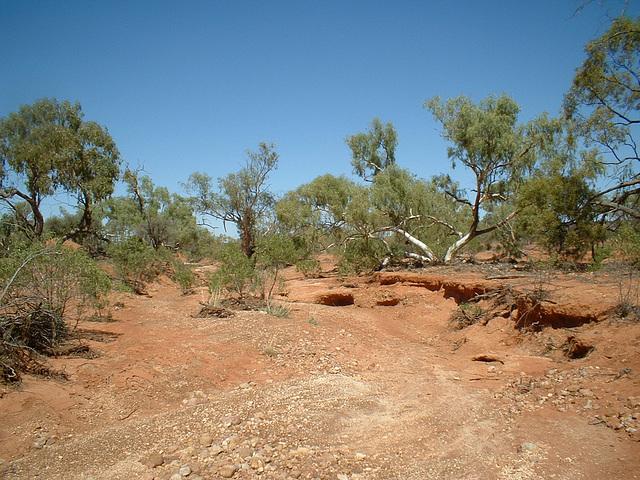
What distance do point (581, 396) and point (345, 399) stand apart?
2.99m

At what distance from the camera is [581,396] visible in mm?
5047

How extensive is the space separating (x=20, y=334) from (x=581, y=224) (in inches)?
537

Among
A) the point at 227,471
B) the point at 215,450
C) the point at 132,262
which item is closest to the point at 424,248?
the point at 132,262

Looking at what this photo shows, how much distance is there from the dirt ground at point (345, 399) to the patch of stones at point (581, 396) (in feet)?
0.07

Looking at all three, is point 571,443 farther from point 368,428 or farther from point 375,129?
point 375,129

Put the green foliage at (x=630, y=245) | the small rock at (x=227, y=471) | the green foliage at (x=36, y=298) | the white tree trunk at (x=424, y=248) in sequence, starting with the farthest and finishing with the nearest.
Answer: the white tree trunk at (x=424, y=248)
the green foliage at (x=630, y=245)
the green foliage at (x=36, y=298)
the small rock at (x=227, y=471)

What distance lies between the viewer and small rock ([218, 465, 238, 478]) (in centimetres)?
392

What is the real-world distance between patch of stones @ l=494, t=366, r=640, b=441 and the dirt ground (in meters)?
0.02

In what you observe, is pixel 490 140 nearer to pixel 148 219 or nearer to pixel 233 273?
pixel 233 273

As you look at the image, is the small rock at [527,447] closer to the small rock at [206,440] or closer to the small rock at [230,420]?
the small rock at [230,420]

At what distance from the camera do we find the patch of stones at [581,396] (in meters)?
4.37

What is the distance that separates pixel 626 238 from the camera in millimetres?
10234

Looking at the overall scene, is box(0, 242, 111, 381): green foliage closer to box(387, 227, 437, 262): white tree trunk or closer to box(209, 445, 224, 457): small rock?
box(209, 445, 224, 457): small rock

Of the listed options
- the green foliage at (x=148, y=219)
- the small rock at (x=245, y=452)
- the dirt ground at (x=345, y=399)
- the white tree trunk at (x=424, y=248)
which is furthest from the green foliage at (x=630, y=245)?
the green foliage at (x=148, y=219)
